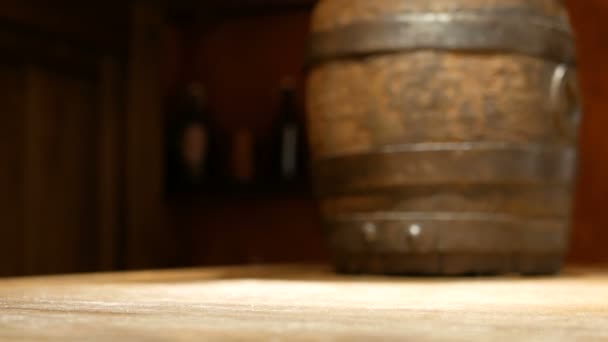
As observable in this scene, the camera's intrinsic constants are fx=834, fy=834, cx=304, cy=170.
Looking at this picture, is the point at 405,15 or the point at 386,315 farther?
the point at 405,15

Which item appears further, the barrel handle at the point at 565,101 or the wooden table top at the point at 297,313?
the barrel handle at the point at 565,101

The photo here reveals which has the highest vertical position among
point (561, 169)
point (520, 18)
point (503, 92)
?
point (520, 18)

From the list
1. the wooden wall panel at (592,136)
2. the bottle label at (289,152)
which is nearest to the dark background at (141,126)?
the wooden wall panel at (592,136)

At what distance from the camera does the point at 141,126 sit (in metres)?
2.87

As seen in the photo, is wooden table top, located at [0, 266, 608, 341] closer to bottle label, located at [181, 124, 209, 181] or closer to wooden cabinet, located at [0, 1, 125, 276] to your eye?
wooden cabinet, located at [0, 1, 125, 276]

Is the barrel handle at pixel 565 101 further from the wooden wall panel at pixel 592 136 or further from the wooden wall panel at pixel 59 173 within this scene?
the wooden wall panel at pixel 59 173

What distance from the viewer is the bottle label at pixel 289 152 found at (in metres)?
2.78

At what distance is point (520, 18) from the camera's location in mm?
1422

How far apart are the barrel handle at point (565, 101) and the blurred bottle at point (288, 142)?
4.56 feet

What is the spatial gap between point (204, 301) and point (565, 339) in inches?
15.6

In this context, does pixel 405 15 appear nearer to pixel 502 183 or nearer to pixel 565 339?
pixel 502 183

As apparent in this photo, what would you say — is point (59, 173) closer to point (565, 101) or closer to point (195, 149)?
point (195, 149)

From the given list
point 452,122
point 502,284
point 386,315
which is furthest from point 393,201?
point 386,315

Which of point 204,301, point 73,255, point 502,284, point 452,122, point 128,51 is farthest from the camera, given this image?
point 128,51
